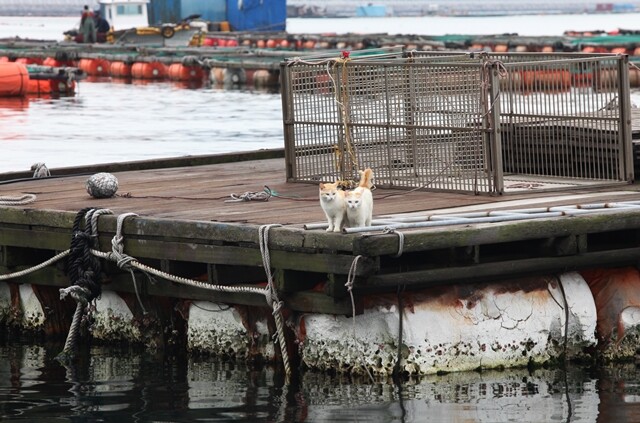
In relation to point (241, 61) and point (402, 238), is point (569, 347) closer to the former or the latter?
point (402, 238)

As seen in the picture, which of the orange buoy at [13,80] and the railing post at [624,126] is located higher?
the orange buoy at [13,80]

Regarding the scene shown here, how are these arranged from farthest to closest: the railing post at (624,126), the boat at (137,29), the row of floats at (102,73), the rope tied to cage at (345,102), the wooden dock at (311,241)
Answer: the boat at (137,29)
the row of floats at (102,73)
the rope tied to cage at (345,102)
the railing post at (624,126)
the wooden dock at (311,241)

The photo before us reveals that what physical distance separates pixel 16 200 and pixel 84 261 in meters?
1.55

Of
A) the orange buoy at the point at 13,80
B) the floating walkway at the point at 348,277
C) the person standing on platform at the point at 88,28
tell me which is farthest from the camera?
the person standing on platform at the point at 88,28

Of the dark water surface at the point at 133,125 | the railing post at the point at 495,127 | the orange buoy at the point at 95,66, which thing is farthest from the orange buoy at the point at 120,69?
the railing post at the point at 495,127

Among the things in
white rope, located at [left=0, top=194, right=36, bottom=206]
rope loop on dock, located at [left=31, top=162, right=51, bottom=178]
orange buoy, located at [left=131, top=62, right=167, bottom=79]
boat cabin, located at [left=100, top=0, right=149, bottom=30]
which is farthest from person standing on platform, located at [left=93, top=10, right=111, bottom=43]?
white rope, located at [left=0, top=194, right=36, bottom=206]

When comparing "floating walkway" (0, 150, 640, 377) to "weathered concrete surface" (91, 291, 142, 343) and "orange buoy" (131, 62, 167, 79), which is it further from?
"orange buoy" (131, 62, 167, 79)

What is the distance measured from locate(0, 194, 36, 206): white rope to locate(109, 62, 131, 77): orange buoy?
59.6m

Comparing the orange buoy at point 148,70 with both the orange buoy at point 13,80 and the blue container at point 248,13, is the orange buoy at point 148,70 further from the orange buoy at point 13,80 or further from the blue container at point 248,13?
the blue container at point 248,13

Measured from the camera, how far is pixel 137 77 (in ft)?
241

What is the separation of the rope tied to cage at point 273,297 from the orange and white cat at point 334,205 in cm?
60

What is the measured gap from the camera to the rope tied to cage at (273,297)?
12711mm

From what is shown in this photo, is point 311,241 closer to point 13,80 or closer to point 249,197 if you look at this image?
point 249,197

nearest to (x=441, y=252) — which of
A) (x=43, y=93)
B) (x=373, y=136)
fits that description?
(x=373, y=136)
